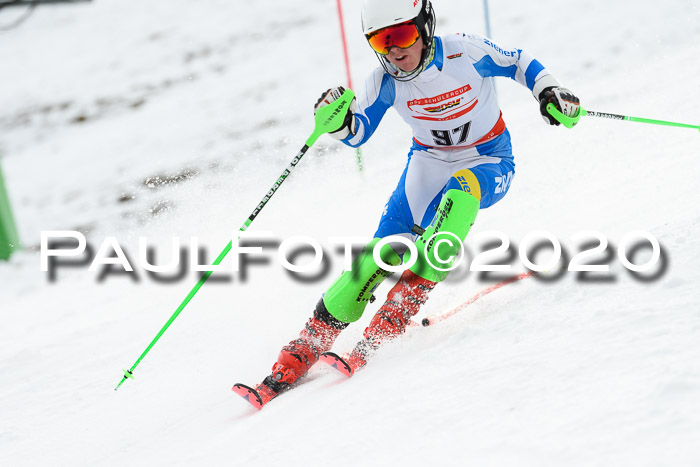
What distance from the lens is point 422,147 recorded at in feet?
11.2

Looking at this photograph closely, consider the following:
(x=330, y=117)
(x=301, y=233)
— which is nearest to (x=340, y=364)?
(x=330, y=117)

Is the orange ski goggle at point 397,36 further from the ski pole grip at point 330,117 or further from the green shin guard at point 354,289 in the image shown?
the green shin guard at point 354,289

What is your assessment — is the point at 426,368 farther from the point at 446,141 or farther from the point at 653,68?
the point at 653,68

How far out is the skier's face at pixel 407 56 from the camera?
2.94m

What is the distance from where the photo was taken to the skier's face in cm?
294

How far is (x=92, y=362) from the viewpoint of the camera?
13.8ft

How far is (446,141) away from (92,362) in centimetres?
261

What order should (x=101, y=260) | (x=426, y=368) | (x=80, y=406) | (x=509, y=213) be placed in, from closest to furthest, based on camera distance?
(x=426, y=368) < (x=80, y=406) < (x=509, y=213) < (x=101, y=260)

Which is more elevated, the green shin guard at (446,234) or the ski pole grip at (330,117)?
the ski pole grip at (330,117)

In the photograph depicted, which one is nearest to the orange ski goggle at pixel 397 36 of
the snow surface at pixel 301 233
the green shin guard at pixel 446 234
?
the green shin guard at pixel 446 234

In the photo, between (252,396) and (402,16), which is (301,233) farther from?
(402,16)

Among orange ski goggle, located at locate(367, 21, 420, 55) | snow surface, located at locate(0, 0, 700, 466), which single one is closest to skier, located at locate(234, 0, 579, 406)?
orange ski goggle, located at locate(367, 21, 420, 55)

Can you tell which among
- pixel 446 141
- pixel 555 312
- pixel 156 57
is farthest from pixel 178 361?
pixel 156 57

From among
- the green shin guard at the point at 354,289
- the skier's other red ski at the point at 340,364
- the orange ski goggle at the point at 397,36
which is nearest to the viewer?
the skier's other red ski at the point at 340,364
